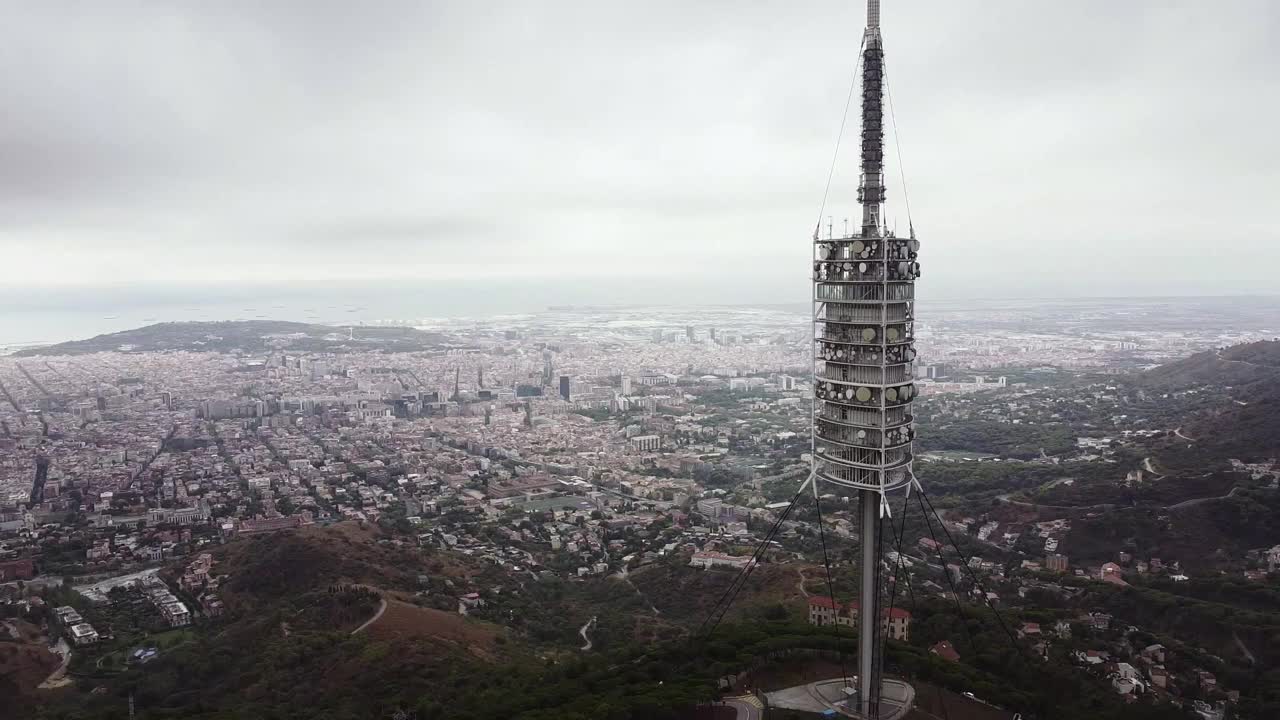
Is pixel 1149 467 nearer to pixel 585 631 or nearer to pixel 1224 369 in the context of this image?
pixel 585 631

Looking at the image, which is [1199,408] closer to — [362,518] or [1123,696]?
[1123,696]

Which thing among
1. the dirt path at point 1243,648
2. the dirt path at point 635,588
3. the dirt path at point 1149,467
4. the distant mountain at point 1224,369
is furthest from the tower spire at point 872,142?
the distant mountain at point 1224,369

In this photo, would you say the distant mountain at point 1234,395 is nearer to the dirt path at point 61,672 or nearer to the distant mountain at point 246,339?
the dirt path at point 61,672

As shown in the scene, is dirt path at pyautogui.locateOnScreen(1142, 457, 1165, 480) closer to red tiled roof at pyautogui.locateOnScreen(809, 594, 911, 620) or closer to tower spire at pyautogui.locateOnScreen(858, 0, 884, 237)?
red tiled roof at pyautogui.locateOnScreen(809, 594, 911, 620)

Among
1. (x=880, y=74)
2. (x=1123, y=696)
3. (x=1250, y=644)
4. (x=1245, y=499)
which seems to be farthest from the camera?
(x=1245, y=499)

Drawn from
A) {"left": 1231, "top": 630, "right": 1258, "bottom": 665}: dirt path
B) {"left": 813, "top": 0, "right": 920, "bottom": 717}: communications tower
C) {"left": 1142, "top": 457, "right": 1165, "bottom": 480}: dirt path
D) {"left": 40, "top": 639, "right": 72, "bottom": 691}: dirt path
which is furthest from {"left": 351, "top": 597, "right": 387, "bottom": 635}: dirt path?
{"left": 1142, "top": 457, "right": 1165, "bottom": 480}: dirt path

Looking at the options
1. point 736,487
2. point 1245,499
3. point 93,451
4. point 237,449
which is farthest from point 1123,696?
point 93,451
